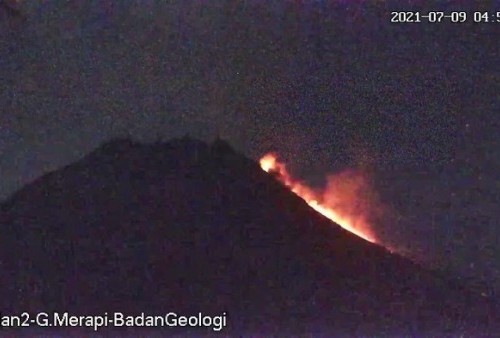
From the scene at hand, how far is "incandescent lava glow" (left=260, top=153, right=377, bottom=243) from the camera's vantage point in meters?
2.66

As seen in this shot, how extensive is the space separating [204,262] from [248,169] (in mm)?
355

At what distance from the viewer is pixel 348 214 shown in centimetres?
272

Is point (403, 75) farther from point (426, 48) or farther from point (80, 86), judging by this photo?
point (80, 86)

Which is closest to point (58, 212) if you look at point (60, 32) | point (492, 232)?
point (60, 32)

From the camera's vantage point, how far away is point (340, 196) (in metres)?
2.69

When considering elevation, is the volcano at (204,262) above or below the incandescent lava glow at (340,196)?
below

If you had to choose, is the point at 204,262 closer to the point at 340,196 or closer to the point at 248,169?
the point at 248,169

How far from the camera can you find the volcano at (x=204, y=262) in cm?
262

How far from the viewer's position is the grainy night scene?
262 cm

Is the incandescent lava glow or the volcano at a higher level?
the incandescent lava glow

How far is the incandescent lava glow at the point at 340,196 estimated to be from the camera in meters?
2.66

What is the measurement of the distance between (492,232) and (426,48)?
69cm

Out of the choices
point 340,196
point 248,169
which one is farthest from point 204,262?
point 340,196

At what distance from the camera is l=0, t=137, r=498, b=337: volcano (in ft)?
8.58
